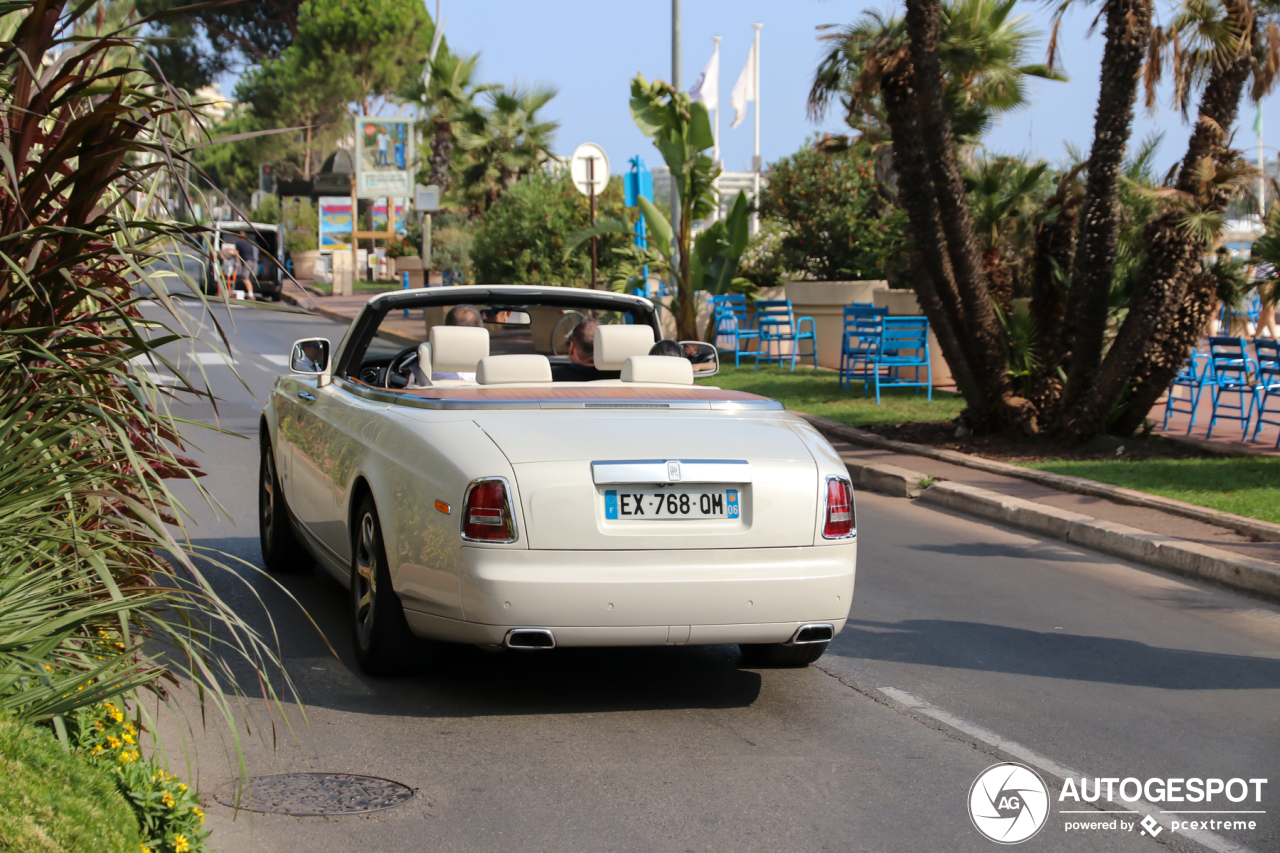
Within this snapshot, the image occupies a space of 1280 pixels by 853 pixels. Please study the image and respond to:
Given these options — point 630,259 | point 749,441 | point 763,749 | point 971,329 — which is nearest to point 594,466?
point 749,441

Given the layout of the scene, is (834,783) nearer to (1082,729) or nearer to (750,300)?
(1082,729)

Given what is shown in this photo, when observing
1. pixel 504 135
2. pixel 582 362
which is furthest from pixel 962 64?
pixel 504 135

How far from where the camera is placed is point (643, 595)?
194 inches

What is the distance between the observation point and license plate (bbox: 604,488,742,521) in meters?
4.97

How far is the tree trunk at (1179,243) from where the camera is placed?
1206cm

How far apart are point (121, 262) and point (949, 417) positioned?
12575 mm

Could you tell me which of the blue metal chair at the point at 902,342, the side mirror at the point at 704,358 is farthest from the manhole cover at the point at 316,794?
the blue metal chair at the point at 902,342

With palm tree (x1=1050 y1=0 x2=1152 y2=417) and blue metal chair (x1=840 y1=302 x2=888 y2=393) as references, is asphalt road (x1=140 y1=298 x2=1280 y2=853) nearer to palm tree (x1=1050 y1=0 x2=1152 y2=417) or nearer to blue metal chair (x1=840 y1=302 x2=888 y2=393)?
palm tree (x1=1050 y1=0 x2=1152 y2=417)

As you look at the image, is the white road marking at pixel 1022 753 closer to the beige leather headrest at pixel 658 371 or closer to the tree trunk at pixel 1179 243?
the beige leather headrest at pixel 658 371

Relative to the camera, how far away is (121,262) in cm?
406

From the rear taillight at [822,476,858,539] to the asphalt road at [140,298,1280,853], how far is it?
2.31 ft

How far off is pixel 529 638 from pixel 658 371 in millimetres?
1911

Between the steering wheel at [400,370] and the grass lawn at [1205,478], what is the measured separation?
5.93 metres

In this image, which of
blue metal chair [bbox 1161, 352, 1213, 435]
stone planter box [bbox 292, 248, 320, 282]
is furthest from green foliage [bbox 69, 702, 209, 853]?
stone planter box [bbox 292, 248, 320, 282]
